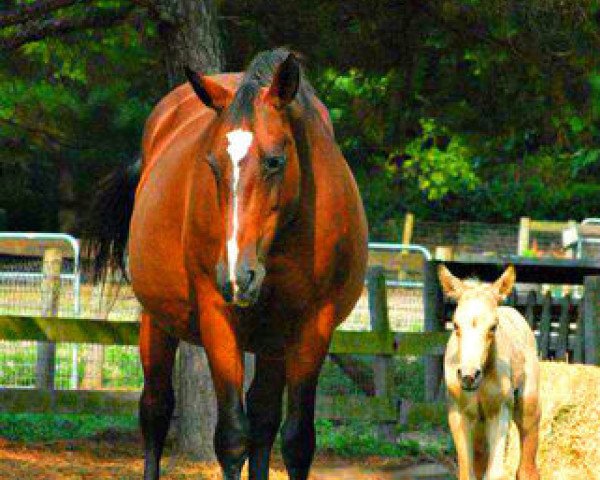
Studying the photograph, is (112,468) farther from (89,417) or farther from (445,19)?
(445,19)

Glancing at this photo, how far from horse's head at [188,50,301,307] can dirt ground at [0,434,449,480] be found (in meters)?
3.97

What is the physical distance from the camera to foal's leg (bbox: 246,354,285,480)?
6.59 metres

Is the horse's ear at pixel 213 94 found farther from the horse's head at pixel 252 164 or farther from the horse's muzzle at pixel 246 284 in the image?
the horse's muzzle at pixel 246 284

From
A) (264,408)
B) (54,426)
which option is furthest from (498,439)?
(54,426)

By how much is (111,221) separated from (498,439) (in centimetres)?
254

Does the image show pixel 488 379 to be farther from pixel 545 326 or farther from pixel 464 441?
pixel 545 326

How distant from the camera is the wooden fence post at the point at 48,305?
38.2 feet

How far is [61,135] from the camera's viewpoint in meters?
14.1

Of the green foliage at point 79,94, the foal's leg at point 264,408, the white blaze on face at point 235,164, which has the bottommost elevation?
the foal's leg at point 264,408

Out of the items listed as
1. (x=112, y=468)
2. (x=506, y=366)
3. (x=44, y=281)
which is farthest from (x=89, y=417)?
(x=506, y=366)

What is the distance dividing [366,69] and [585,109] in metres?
1.69

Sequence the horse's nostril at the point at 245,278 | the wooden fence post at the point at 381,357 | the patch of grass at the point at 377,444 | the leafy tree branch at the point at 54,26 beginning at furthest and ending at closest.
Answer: the wooden fence post at the point at 381,357 → the patch of grass at the point at 377,444 → the leafy tree branch at the point at 54,26 → the horse's nostril at the point at 245,278

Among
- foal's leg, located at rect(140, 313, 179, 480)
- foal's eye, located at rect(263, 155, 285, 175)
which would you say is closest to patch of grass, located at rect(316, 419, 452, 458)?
foal's leg, located at rect(140, 313, 179, 480)

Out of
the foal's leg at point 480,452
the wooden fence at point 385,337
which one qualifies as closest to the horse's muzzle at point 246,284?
the foal's leg at point 480,452
